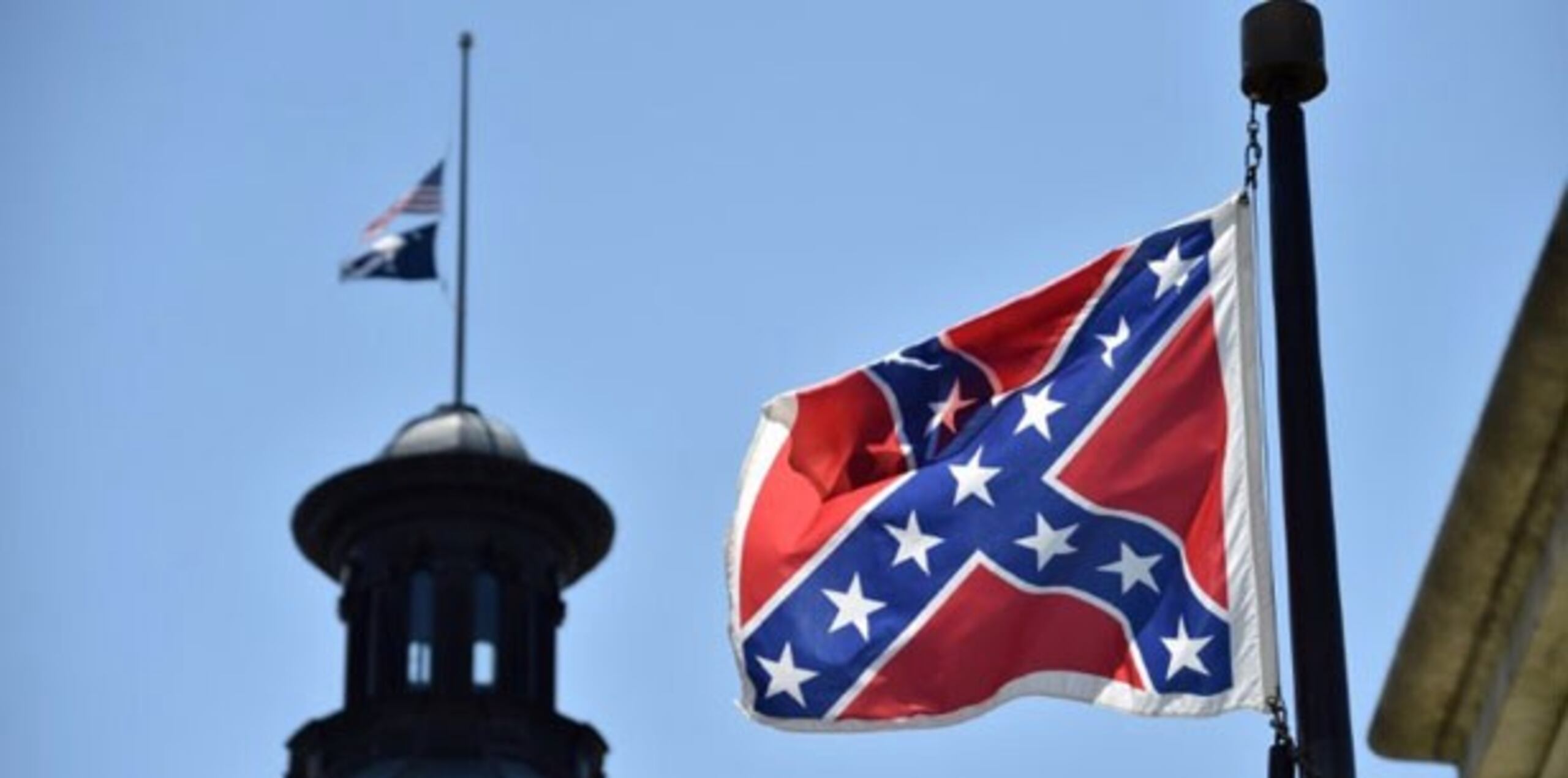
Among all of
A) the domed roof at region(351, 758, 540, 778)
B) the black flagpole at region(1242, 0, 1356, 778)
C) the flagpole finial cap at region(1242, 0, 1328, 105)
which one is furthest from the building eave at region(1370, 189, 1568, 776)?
the domed roof at region(351, 758, 540, 778)

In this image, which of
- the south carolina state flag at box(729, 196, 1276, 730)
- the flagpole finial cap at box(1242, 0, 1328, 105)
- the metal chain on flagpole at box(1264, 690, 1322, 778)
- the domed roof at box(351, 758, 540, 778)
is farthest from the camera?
the domed roof at box(351, 758, 540, 778)

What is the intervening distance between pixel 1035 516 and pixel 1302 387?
217 centimetres

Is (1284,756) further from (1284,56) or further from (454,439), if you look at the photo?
(454,439)

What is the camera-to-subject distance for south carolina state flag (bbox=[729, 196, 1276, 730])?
16.8 metres

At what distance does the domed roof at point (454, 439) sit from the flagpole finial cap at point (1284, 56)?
155ft

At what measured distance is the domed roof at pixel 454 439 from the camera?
63344 mm

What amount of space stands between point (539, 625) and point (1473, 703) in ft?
Answer: 154

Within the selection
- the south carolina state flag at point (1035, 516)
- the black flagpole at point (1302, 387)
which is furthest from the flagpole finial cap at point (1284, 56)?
the south carolina state flag at point (1035, 516)

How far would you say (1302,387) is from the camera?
15.4 m

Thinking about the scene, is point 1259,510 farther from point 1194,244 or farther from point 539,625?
point 539,625

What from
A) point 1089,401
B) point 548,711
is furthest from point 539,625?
point 1089,401

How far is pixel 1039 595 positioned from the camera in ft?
56.4

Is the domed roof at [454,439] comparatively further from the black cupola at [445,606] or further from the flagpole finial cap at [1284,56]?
the flagpole finial cap at [1284,56]

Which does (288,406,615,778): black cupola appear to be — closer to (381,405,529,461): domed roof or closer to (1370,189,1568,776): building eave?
(381,405,529,461): domed roof
